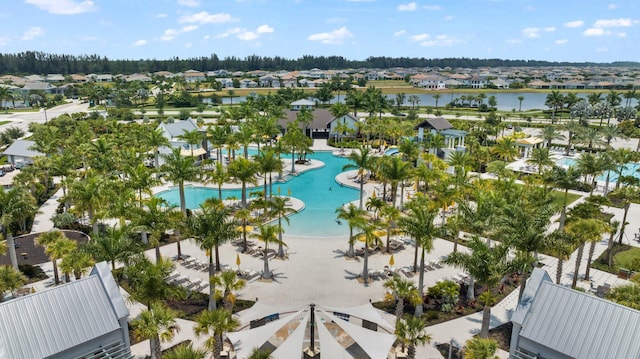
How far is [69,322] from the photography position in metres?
17.2

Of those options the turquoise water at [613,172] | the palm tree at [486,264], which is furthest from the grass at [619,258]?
the turquoise water at [613,172]

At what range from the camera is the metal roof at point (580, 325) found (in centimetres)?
1590

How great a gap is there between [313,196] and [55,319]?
34965 millimetres

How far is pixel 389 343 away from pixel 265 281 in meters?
11.4

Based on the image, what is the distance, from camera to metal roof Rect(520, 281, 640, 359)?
15898mm

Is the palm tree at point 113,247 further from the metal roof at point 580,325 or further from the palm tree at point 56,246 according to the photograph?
the metal roof at point 580,325

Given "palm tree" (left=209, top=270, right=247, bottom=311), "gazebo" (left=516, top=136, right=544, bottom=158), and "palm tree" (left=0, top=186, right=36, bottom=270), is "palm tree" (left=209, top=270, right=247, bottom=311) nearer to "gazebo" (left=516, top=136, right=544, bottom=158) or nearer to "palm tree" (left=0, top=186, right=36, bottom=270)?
"palm tree" (left=0, top=186, right=36, bottom=270)

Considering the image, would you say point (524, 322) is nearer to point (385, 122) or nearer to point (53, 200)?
point (53, 200)

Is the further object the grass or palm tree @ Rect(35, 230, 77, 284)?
the grass

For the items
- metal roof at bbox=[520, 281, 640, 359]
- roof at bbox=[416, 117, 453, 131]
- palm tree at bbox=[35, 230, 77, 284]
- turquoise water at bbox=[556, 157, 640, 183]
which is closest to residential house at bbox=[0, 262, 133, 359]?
palm tree at bbox=[35, 230, 77, 284]

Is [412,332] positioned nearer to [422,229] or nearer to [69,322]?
[422,229]

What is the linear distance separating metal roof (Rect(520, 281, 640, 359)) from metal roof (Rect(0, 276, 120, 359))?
17.3 m

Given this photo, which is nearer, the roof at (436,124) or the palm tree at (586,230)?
the palm tree at (586,230)

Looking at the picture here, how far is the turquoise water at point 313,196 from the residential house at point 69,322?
66.6 ft
